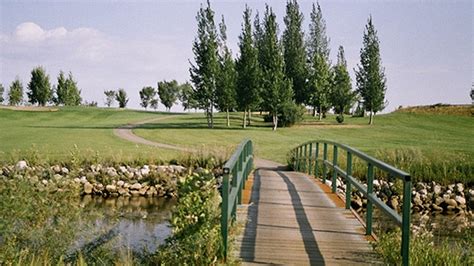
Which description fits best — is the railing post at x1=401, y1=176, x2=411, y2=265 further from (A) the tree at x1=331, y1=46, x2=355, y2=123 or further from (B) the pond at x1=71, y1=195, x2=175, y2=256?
(A) the tree at x1=331, y1=46, x2=355, y2=123

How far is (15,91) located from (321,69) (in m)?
47.3

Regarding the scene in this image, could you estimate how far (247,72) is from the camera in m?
49.5

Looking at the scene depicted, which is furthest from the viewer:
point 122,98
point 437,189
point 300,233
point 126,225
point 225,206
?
point 122,98

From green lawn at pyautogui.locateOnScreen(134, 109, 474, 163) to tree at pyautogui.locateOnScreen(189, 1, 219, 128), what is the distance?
115 inches

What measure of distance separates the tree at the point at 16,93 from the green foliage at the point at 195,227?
80.7 m

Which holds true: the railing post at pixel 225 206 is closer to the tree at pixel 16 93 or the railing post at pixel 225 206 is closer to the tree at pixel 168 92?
the tree at pixel 16 93

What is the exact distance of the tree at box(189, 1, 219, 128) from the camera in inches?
1962

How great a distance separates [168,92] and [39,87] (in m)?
25.5

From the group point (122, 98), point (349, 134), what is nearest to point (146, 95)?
point (122, 98)

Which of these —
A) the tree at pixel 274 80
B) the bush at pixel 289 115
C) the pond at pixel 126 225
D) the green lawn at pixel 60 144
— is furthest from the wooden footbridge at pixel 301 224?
the bush at pixel 289 115

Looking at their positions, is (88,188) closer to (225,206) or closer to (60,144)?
(60,144)

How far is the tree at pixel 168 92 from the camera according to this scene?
96562 millimetres

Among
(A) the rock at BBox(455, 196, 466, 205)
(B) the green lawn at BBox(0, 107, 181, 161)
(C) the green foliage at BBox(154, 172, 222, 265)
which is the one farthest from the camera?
(B) the green lawn at BBox(0, 107, 181, 161)

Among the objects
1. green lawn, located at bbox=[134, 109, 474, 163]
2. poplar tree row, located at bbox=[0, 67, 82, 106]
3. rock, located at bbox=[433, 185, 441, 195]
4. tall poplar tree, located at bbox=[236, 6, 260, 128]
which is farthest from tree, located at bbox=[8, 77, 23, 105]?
rock, located at bbox=[433, 185, 441, 195]
